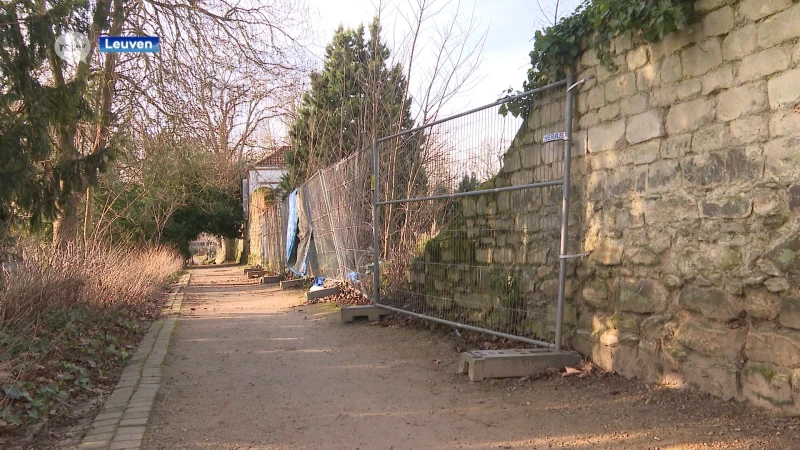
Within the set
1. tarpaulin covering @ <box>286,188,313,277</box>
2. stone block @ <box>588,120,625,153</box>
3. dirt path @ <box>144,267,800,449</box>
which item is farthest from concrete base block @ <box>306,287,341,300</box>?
stone block @ <box>588,120,625,153</box>

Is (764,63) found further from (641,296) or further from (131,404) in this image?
(131,404)

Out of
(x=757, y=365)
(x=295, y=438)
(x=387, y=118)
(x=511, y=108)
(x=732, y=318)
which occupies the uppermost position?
(x=387, y=118)

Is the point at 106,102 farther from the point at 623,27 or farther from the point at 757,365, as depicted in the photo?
the point at 757,365

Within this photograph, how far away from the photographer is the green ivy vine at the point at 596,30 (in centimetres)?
400

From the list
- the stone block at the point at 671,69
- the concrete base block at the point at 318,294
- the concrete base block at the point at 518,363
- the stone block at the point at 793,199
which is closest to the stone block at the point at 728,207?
the stone block at the point at 793,199

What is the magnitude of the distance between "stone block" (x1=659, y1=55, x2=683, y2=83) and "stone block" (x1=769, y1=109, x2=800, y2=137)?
779 millimetres

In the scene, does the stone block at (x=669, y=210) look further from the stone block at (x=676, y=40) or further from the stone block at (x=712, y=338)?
the stone block at (x=676, y=40)

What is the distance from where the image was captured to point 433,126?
7312mm

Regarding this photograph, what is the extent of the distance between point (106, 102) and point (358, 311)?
7091 millimetres

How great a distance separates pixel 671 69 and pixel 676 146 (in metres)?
0.51

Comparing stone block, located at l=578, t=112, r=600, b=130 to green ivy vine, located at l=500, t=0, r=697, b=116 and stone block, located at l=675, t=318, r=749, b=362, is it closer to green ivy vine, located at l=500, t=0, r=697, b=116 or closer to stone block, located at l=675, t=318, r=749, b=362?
green ivy vine, located at l=500, t=0, r=697, b=116

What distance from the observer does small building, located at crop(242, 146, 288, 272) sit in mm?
18703

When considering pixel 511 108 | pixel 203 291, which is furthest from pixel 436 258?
pixel 203 291

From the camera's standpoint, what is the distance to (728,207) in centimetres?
379
